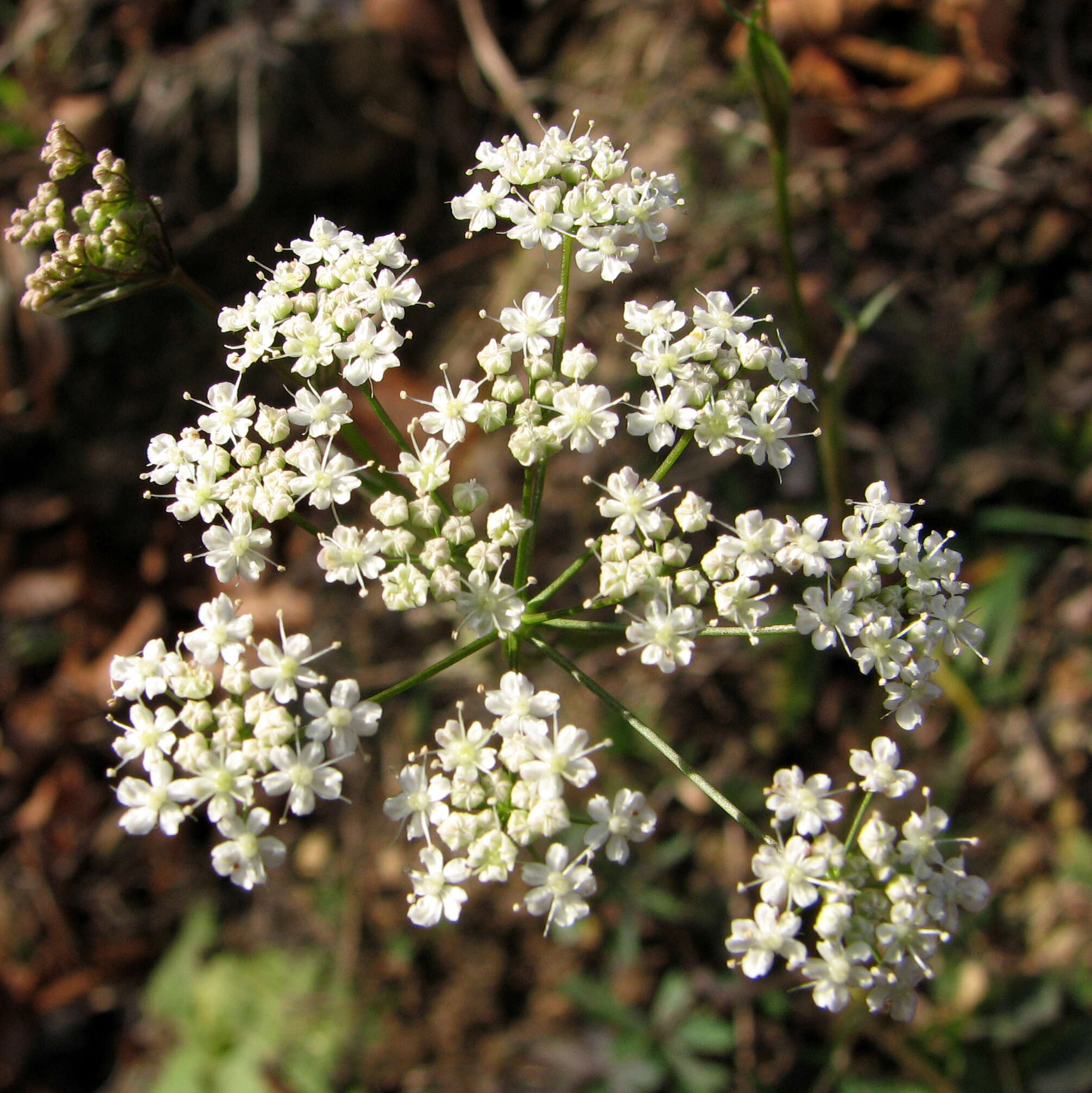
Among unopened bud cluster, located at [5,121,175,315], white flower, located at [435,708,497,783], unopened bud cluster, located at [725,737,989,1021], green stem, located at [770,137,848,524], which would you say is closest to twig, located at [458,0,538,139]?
green stem, located at [770,137,848,524]

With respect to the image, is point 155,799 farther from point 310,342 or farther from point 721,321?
point 721,321

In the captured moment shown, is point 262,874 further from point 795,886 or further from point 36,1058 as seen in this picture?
point 36,1058

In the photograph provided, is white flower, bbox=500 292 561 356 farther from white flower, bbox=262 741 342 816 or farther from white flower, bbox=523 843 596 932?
white flower, bbox=523 843 596 932

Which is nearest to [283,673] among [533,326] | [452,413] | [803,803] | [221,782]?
[221,782]

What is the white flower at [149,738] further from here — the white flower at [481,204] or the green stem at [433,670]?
the white flower at [481,204]

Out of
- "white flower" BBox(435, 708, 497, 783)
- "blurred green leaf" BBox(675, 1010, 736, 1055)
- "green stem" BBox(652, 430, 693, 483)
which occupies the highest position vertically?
"green stem" BBox(652, 430, 693, 483)
